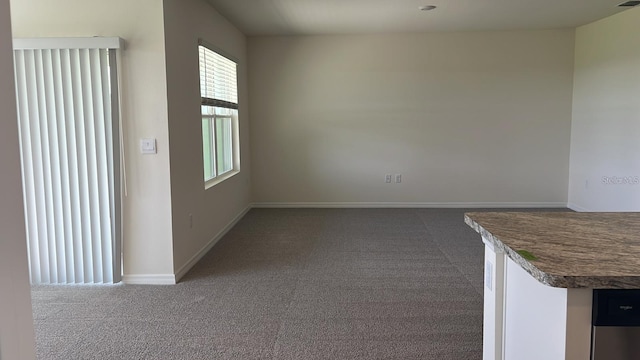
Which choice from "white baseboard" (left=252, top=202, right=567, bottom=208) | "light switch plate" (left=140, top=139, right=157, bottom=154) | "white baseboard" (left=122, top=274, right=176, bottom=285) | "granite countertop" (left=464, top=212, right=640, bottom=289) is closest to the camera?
"granite countertop" (left=464, top=212, right=640, bottom=289)

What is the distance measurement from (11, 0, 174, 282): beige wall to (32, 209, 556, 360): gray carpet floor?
31cm

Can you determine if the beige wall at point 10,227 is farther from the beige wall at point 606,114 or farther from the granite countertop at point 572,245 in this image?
the beige wall at point 606,114

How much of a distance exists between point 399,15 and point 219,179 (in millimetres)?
2743

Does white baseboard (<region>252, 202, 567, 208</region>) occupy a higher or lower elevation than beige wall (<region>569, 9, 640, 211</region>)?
lower

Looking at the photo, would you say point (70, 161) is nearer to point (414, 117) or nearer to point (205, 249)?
point (205, 249)

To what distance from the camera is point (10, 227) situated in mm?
1492

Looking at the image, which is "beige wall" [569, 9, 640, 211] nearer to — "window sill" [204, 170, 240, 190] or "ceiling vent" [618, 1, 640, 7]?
"ceiling vent" [618, 1, 640, 7]

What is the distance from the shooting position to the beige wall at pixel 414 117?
6.63 metres

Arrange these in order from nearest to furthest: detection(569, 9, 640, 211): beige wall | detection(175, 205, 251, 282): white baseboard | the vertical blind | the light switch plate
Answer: the vertical blind
the light switch plate
detection(175, 205, 251, 282): white baseboard
detection(569, 9, 640, 211): beige wall

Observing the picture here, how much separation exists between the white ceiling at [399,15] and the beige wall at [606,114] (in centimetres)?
28

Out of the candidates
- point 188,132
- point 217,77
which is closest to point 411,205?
point 217,77

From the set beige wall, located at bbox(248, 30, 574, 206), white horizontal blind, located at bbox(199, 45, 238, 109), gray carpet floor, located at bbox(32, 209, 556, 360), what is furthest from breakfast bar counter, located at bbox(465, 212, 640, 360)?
beige wall, located at bbox(248, 30, 574, 206)

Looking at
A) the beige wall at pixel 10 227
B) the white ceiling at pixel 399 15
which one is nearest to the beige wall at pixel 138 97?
the white ceiling at pixel 399 15

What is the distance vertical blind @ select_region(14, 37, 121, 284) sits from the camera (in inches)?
140
